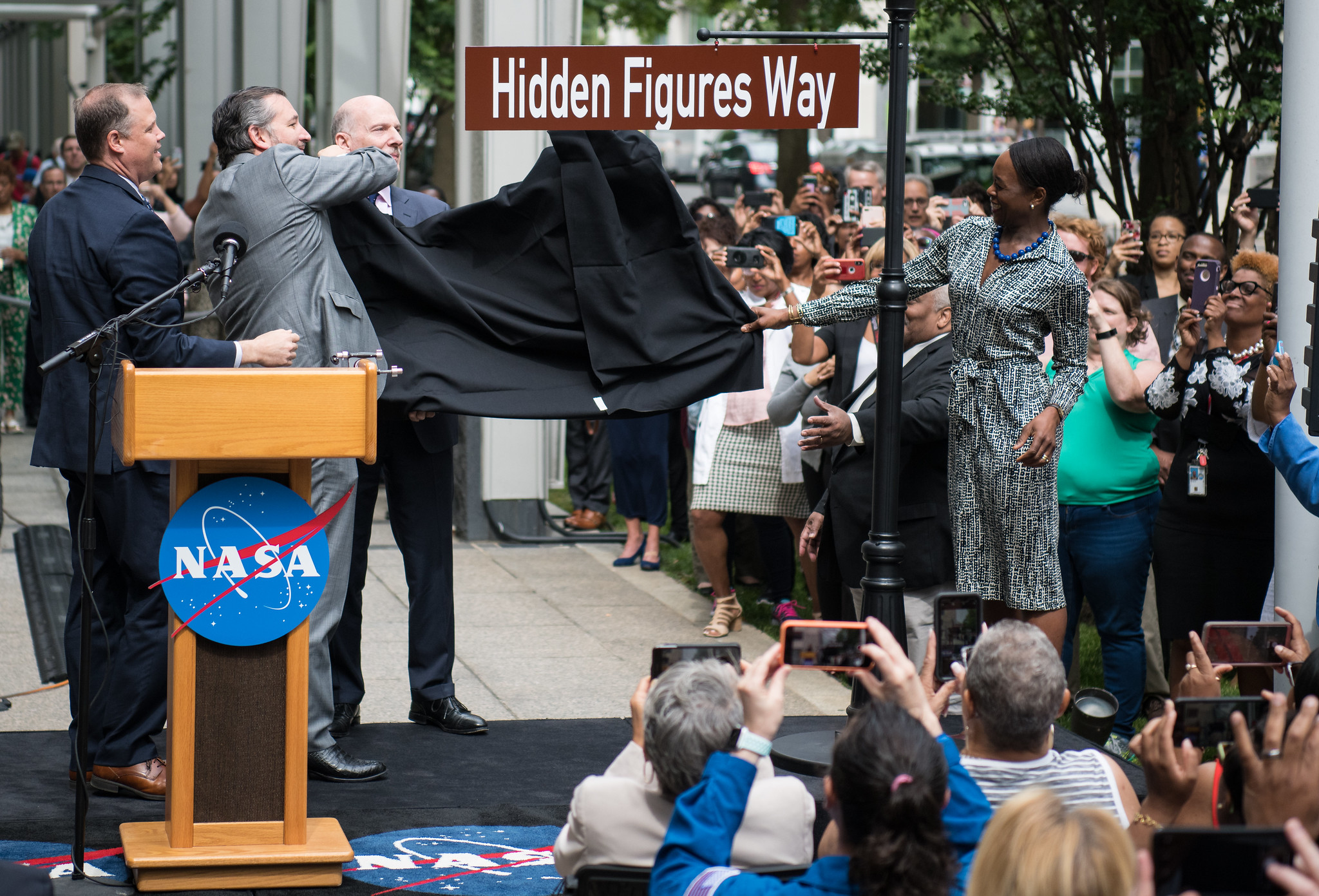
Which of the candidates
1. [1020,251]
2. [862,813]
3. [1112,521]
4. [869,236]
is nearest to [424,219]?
[1020,251]

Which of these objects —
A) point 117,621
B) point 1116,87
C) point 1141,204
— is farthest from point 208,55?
point 117,621

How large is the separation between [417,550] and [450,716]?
2.07 ft

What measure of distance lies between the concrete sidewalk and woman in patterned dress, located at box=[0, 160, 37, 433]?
3.07 metres

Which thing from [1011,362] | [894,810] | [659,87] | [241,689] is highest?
[659,87]

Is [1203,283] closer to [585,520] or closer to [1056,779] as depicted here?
[1056,779]

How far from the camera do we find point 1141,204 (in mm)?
11508

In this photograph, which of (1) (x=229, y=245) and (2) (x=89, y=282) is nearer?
(1) (x=229, y=245)

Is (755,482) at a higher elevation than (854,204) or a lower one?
lower

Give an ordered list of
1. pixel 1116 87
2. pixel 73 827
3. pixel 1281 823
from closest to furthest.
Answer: pixel 1281 823 < pixel 73 827 < pixel 1116 87

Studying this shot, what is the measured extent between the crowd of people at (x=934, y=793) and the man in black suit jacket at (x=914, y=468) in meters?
2.46

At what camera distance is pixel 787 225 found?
8805 millimetres

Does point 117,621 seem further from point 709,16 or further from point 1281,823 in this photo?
point 709,16

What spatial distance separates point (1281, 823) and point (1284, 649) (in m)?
0.89

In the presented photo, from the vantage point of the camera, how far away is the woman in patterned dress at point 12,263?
13.6 meters
